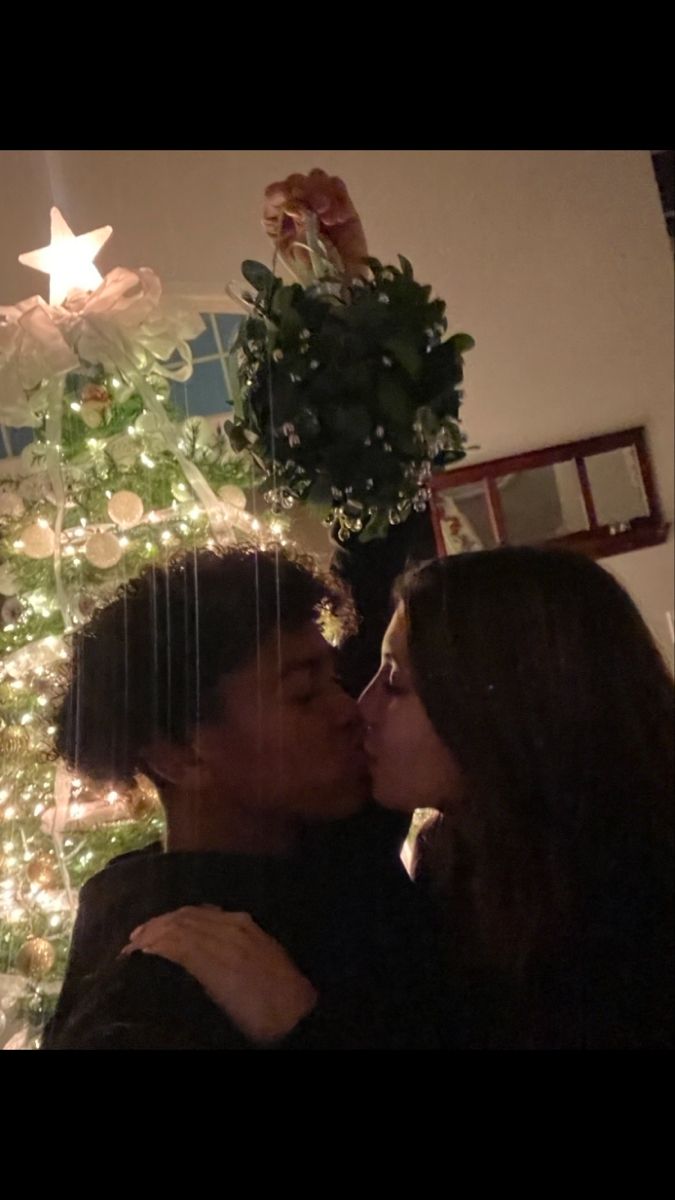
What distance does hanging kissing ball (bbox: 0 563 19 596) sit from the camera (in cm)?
64


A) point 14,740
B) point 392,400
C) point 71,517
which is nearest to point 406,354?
point 392,400

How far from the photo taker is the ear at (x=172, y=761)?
0.57m

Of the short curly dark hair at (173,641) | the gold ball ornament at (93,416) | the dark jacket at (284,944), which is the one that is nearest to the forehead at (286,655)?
the short curly dark hair at (173,641)

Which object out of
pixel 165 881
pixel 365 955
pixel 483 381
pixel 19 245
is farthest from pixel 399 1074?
pixel 19 245

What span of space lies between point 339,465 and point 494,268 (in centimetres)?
22

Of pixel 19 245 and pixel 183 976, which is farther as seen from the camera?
pixel 19 245

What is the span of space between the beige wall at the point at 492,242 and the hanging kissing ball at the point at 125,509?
7.1 inches

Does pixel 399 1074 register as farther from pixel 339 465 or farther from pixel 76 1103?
pixel 339 465

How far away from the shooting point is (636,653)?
1.90ft

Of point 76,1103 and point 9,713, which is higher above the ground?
point 9,713

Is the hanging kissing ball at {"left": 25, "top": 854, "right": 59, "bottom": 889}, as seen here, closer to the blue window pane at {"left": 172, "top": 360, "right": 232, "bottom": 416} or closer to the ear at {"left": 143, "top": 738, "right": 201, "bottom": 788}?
the ear at {"left": 143, "top": 738, "right": 201, "bottom": 788}

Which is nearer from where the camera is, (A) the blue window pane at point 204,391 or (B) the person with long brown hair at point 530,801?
(B) the person with long brown hair at point 530,801

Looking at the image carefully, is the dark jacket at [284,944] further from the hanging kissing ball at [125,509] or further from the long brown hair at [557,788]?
the hanging kissing ball at [125,509]
